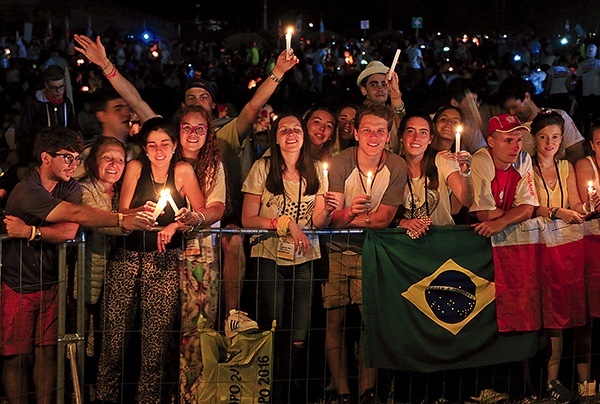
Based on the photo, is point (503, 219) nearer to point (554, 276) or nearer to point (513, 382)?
point (554, 276)

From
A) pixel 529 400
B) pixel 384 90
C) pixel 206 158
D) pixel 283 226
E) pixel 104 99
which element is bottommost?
pixel 529 400

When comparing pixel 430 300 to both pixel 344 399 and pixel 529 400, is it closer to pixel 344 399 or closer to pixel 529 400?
pixel 344 399

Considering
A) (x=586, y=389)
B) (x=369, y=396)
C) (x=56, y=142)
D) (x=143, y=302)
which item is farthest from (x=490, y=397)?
(x=56, y=142)

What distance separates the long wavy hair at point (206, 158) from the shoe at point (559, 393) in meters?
3.18

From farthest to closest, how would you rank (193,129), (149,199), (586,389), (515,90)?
(515,90), (586,389), (193,129), (149,199)

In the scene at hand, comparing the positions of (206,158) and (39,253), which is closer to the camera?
(39,253)

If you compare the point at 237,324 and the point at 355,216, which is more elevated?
the point at 355,216

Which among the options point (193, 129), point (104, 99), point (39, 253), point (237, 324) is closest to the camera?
point (39, 253)

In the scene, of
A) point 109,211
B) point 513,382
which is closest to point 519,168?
point 513,382

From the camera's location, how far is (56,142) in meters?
6.58

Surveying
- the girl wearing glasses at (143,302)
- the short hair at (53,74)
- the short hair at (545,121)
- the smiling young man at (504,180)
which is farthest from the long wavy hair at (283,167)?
the short hair at (53,74)

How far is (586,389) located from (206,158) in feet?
11.9

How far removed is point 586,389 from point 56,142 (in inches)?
183

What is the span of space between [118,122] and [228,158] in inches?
39.5
